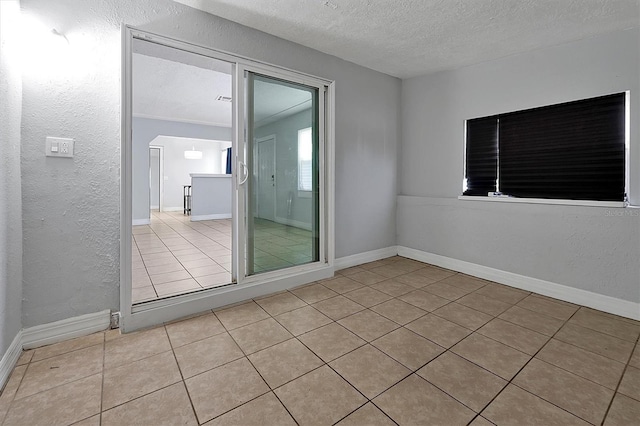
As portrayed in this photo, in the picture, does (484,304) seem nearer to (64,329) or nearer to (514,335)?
(514,335)

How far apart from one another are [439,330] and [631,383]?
102 cm

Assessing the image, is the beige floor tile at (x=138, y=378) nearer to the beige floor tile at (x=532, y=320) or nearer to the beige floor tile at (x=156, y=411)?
the beige floor tile at (x=156, y=411)

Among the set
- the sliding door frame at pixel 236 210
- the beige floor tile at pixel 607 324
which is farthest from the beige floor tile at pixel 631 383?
the sliding door frame at pixel 236 210

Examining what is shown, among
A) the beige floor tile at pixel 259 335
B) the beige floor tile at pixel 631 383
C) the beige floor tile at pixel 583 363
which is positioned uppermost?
the beige floor tile at pixel 259 335

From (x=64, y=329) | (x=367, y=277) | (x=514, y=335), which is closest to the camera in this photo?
(x=64, y=329)

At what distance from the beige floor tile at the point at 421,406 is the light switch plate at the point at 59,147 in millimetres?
2497

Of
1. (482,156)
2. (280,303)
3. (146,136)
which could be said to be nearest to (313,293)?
(280,303)

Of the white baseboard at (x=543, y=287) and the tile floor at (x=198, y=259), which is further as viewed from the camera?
the tile floor at (x=198, y=259)

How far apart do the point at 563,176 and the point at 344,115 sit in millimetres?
2412

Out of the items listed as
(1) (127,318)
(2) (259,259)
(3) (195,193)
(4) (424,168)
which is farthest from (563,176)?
(3) (195,193)

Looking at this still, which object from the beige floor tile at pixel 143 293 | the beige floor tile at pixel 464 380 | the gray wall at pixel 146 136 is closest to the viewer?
the beige floor tile at pixel 464 380

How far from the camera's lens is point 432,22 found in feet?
8.54

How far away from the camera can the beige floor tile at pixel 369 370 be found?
1580 millimetres

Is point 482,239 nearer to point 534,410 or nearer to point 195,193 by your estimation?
point 534,410
